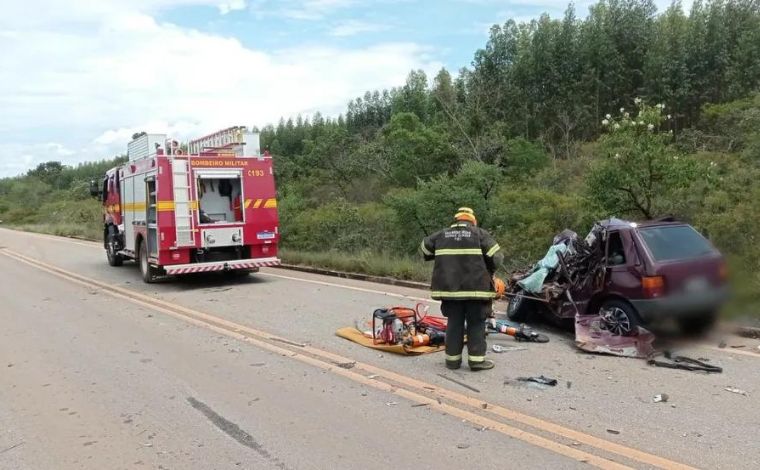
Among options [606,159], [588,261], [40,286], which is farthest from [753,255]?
[40,286]

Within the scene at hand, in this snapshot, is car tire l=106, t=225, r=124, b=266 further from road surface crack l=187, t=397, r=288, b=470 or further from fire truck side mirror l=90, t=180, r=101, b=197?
road surface crack l=187, t=397, r=288, b=470

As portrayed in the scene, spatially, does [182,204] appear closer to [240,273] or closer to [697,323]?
[240,273]

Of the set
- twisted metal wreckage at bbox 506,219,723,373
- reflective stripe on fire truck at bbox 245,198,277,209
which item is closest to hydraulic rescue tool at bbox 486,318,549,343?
twisted metal wreckage at bbox 506,219,723,373

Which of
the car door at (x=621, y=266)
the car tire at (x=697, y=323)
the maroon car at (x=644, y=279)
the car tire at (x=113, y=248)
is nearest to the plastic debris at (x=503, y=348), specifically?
the maroon car at (x=644, y=279)

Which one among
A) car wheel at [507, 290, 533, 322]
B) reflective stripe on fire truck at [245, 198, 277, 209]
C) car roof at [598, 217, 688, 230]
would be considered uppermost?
reflective stripe on fire truck at [245, 198, 277, 209]

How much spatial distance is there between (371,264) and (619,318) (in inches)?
309

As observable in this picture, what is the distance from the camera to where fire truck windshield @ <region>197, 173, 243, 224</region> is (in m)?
13.9

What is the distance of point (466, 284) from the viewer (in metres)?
6.33

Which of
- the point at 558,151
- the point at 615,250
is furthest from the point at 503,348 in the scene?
the point at 558,151

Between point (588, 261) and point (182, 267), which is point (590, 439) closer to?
point (588, 261)

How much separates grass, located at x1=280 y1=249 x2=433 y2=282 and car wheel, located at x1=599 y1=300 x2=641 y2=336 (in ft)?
18.3

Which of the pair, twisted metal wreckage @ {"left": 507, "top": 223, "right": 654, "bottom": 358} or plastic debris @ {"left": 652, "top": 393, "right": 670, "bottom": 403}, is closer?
plastic debris @ {"left": 652, "top": 393, "right": 670, "bottom": 403}

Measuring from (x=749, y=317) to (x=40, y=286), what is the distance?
47.1 feet

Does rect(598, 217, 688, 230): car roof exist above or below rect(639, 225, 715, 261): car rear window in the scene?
above
